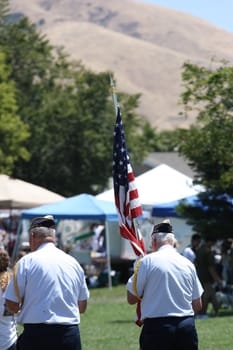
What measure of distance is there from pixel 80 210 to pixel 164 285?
20.0 m

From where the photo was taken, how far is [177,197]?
26547 millimetres

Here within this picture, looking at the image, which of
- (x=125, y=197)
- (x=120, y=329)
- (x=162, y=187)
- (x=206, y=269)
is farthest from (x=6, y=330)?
(x=162, y=187)

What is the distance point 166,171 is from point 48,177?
29.5 metres

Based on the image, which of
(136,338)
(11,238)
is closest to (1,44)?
(11,238)

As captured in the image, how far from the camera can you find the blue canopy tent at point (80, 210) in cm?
2772

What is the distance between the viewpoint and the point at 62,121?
55.9 metres

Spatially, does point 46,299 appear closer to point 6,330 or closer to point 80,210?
point 6,330

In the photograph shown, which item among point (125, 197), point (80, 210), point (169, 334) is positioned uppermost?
point (80, 210)

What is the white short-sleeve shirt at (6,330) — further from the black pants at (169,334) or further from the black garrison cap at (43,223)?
the black pants at (169,334)

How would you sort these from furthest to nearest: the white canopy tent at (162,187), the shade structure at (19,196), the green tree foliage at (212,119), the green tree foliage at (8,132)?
1. the green tree foliage at (8,132)
2. the shade structure at (19,196)
3. the white canopy tent at (162,187)
4. the green tree foliage at (212,119)

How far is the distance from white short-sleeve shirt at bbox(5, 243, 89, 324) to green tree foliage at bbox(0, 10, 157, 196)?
46.8 m

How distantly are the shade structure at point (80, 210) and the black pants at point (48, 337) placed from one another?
64.4 feet

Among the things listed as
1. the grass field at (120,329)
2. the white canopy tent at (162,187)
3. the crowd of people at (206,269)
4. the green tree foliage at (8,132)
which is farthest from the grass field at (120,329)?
the green tree foliage at (8,132)

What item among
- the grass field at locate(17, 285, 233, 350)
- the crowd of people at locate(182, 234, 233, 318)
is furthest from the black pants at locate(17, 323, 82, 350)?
the crowd of people at locate(182, 234, 233, 318)
